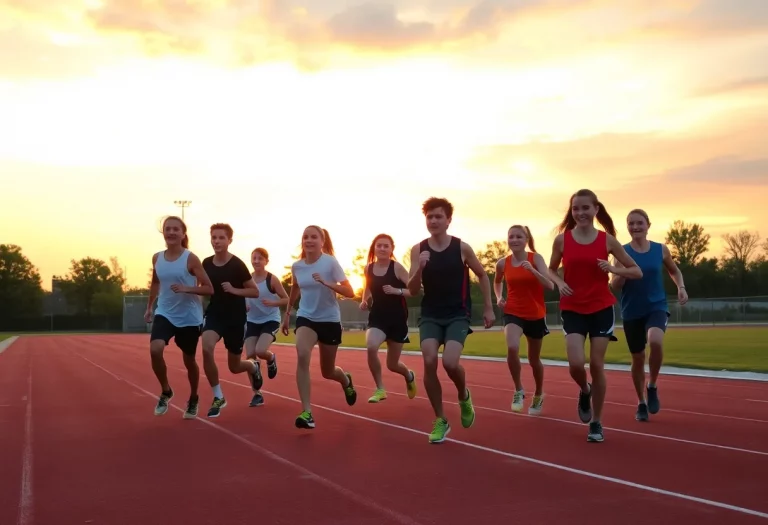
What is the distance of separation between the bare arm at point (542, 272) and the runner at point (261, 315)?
11.8ft

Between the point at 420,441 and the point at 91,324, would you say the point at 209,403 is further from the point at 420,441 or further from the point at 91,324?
the point at 91,324

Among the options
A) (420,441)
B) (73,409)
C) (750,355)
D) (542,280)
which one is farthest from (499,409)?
(750,355)

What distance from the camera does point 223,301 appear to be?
10688 millimetres

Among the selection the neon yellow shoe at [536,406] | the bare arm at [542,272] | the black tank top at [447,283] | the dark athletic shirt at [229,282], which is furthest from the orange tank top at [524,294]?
the dark athletic shirt at [229,282]

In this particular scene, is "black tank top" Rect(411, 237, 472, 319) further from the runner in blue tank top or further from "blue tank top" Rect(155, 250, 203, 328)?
"blue tank top" Rect(155, 250, 203, 328)

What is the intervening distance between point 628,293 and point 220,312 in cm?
469

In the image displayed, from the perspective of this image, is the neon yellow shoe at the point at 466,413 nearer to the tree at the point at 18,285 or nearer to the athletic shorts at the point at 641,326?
the athletic shorts at the point at 641,326

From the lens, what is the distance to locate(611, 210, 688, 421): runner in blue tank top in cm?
965

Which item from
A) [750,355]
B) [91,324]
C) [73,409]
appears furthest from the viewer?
[91,324]

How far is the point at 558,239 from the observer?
8539 mm

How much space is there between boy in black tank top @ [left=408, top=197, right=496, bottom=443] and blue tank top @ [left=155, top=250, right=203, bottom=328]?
9.79 feet

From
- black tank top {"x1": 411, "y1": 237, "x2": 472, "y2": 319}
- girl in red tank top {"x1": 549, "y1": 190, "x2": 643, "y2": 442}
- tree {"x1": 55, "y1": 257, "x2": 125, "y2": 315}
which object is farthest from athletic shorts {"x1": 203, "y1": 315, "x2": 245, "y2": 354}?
tree {"x1": 55, "y1": 257, "x2": 125, "y2": 315}

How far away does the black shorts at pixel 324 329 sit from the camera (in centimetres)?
937

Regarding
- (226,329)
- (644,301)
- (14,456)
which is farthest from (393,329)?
(14,456)
